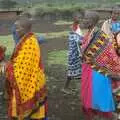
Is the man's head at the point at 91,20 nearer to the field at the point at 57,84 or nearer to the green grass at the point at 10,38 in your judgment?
the field at the point at 57,84

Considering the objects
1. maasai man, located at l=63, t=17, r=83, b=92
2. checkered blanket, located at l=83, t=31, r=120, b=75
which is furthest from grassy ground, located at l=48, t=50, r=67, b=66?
checkered blanket, located at l=83, t=31, r=120, b=75

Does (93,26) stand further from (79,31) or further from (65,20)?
(65,20)

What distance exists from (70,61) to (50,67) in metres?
3.37

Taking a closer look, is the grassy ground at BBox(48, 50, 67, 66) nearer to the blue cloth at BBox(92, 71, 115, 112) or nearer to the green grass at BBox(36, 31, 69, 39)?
the green grass at BBox(36, 31, 69, 39)

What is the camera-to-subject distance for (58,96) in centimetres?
1052

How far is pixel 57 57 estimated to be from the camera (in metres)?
16.1

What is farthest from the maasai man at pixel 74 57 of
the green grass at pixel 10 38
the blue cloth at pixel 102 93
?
the green grass at pixel 10 38

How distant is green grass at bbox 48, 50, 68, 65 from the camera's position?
15.1m

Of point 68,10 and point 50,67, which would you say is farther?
point 68,10

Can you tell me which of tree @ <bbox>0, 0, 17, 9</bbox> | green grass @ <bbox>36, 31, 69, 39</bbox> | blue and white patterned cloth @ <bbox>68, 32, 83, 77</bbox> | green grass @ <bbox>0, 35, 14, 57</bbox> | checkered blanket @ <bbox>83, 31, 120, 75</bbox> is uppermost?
checkered blanket @ <bbox>83, 31, 120, 75</bbox>

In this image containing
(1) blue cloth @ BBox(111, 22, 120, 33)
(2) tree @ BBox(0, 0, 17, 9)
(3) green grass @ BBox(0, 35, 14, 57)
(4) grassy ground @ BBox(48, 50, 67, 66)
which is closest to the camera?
(1) blue cloth @ BBox(111, 22, 120, 33)

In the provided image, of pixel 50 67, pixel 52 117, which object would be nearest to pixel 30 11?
pixel 50 67

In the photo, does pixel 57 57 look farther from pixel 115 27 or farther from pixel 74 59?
pixel 115 27

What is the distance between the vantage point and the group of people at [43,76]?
6652 millimetres
